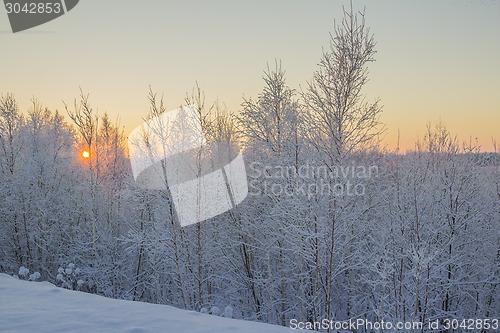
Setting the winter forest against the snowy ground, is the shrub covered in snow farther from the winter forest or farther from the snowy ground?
the snowy ground

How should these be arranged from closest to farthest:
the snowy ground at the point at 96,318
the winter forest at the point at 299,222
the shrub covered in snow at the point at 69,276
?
1. the snowy ground at the point at 96,318
2. the winter forest at the point at 299,222
3. the shrub covered in snow at the point at 69,276

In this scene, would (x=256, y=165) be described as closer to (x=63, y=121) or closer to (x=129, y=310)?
(x=129, y=310)

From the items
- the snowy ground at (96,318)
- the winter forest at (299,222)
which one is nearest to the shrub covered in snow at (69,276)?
the winter forest at (299,222)

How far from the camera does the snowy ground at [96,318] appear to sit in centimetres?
562

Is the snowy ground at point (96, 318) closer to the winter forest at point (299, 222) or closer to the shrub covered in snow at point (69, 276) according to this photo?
the winter forest at point (299, 222)

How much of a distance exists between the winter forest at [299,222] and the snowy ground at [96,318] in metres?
3.41

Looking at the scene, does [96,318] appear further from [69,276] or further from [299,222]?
[69,276]

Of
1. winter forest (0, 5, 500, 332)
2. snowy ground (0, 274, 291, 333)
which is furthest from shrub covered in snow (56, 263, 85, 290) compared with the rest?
snowy ground (0, 274, 291, 333)

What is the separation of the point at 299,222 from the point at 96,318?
21.9 feet

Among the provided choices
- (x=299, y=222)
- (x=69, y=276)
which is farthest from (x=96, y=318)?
(x=69, y=276)

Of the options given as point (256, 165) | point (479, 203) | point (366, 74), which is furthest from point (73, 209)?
point (479, 203)

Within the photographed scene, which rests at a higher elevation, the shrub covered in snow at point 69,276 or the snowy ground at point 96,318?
the snowy ground at point 96,318

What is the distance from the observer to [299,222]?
11305 mm

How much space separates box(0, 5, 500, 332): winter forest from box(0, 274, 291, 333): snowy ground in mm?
3413
